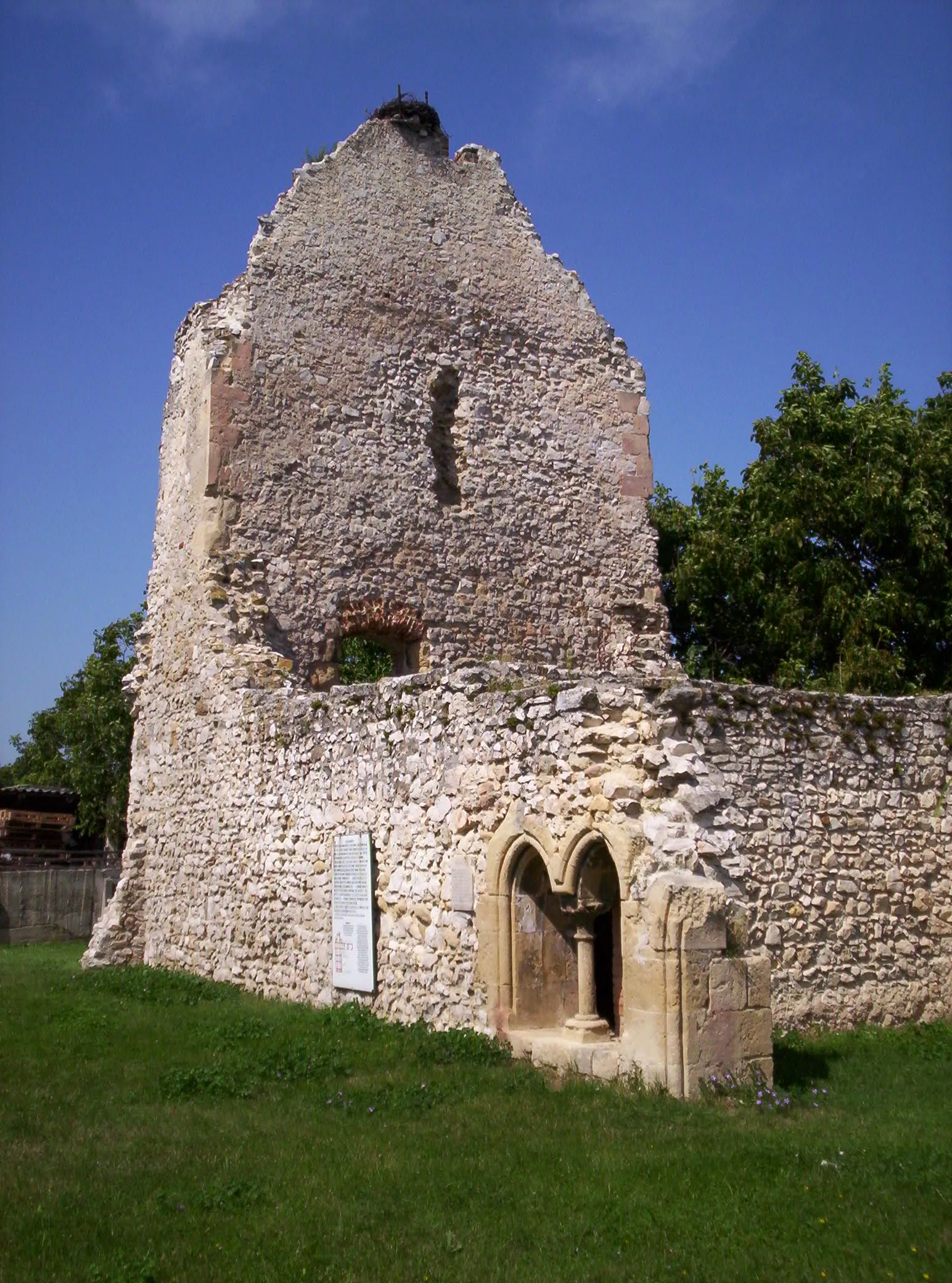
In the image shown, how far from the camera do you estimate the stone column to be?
794cm

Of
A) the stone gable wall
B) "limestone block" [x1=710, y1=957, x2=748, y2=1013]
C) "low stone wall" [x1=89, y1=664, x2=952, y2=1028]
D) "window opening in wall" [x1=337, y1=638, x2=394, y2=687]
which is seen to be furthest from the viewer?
"window opening in wall" [x1=337, y1=638, x2=394, y2=687]

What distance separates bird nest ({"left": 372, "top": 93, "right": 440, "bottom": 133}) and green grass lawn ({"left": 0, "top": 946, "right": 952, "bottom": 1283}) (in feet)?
37.7

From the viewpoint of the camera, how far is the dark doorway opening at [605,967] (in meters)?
9.45

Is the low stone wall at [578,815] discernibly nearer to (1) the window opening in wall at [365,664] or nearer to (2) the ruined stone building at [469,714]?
(2) the ruined stone building at [469,714]

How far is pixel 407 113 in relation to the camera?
1562 cm

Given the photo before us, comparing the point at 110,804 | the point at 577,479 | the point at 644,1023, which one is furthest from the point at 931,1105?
the point at 110,804

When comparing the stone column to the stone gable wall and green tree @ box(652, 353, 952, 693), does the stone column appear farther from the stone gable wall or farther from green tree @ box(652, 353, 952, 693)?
green tree @ box(652, 353, 952, 693)

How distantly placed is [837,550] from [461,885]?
9932 mm

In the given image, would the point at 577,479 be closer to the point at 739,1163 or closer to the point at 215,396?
the point at 215,396

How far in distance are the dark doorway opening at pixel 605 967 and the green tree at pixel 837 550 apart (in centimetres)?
629

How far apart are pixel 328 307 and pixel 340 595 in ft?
11.6

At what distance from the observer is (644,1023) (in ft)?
23.6

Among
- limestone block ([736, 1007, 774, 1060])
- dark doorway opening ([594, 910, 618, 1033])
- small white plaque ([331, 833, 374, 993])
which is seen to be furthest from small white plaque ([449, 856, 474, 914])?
limestone block ([736, 1007, 774, 1060])

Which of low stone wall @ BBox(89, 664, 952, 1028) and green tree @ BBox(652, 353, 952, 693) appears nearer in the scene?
low stone wall @ BBox(89, 664, 952, 1028)
